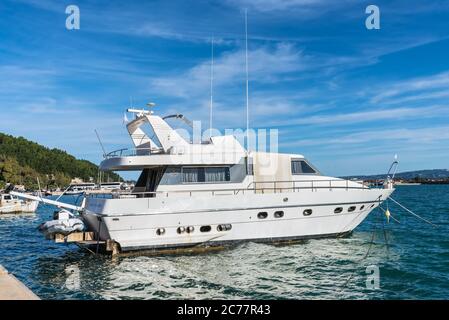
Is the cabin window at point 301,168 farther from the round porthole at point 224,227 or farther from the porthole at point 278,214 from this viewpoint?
the round porthole at point 224,227

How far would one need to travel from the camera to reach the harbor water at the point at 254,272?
11.6 metres

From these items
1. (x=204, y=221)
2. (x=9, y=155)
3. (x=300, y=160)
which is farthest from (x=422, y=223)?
(x=9, y=155)

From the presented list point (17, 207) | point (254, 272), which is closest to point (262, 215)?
point (254, 272)

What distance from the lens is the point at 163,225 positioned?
16.3 metres

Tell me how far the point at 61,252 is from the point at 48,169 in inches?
4984

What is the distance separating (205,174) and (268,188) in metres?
2.78

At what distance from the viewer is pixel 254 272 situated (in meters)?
13.6

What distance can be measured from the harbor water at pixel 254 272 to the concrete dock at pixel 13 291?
3.32 m

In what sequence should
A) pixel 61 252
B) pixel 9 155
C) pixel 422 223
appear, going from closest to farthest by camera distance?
pixel 61 252 → pixel 422 223 → pixel 9 155

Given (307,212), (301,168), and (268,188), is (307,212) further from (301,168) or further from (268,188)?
(301,168)

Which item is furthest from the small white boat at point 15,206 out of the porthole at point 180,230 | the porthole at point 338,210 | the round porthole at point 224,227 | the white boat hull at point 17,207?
the porthole at point 338,210
